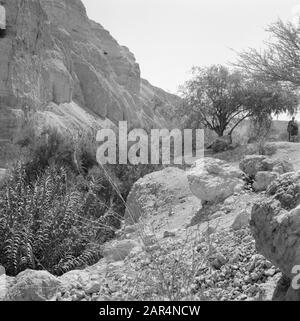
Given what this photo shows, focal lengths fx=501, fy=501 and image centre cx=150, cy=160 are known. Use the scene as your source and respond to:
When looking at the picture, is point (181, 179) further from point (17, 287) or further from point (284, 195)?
point (284, 195)

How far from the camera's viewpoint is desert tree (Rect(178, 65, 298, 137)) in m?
22.6

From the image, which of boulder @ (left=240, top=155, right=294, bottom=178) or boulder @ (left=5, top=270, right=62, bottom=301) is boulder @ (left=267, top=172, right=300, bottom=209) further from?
boulder @ (left=240, top=155, right=294, bottom=178)

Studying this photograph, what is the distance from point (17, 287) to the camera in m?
4.98

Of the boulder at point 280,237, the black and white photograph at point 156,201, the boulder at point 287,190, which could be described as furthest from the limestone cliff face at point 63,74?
the boulder at point 280,237

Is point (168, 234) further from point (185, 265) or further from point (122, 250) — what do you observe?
point (185, 265)

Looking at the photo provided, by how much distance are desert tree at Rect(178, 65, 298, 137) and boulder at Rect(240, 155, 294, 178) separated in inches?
543

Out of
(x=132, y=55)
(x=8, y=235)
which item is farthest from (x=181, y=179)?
(x=132, y=55)

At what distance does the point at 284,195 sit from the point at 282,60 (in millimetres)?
10214

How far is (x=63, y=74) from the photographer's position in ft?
153

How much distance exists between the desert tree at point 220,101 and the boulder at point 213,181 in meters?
14.6

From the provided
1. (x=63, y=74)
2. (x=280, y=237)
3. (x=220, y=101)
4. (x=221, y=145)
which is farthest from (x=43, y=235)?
(x=63, y=74)

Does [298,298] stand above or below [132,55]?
below

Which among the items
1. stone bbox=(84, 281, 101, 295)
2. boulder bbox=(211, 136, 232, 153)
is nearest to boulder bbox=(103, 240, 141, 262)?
stone bbox=(84, 281, 101, 295)

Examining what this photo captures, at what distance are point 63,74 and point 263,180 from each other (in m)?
41.1
